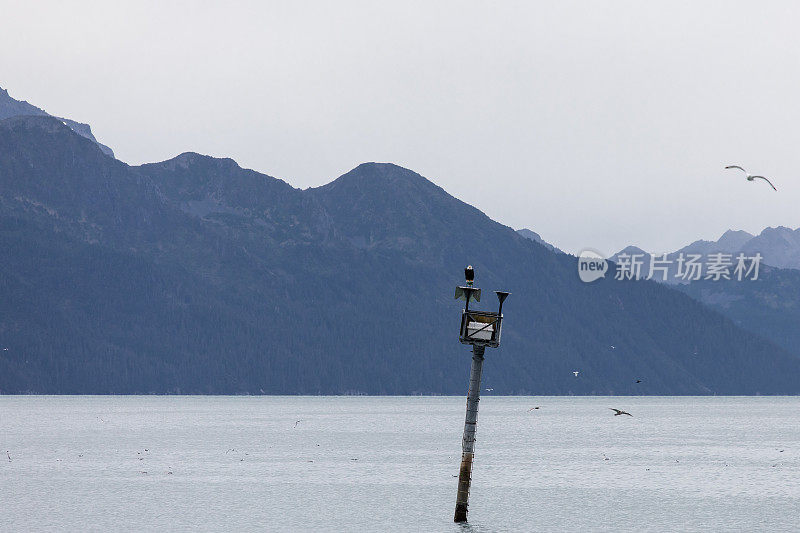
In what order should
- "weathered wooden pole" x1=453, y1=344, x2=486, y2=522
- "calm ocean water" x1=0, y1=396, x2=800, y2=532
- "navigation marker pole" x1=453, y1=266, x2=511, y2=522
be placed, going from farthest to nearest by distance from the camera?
"calm ocean water" x1=0, y1=396, x2=800, y2=532 < "weathered wooden pole" x1=453, y1=344, x2=486, y2=522 < "navigation marker pole" x1=453, y1=266, x2=511, y2=522

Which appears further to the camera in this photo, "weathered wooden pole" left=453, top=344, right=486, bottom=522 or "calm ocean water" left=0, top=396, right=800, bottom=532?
"calm ocean water" left=0, top=396, right=800, bottom=532

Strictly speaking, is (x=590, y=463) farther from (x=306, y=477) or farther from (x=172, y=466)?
(x=172, y=466)

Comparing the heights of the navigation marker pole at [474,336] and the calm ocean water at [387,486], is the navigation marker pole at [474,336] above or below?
above

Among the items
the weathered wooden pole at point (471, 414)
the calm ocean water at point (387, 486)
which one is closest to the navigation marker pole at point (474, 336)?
the weathered wooden pole at point (471, 414)

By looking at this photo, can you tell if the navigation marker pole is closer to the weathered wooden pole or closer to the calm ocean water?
the weathered wooden pole

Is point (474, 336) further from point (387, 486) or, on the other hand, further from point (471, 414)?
point (387, 486)

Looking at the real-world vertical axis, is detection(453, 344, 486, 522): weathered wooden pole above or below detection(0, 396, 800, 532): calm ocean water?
above

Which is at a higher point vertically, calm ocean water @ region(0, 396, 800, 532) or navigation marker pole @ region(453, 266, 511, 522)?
navigation marker pole @ region(453, 266, 511, 522)

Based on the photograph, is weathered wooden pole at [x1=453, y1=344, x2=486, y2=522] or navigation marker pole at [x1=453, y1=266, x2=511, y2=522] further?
weathered wooden pole at [x1=453, y1=344, x2=486, y2=522]

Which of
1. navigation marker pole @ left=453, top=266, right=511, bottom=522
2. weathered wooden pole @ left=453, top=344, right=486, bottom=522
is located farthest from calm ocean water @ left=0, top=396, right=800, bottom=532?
navigation marker pole @ left=453, top=266, right=511, bottom=522

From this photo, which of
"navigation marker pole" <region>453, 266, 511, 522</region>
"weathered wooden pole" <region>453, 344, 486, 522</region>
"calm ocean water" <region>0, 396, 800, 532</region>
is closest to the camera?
"navigation marker pole" <region>453, 266, 511, 522</region>

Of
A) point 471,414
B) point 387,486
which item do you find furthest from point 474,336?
point 387,486

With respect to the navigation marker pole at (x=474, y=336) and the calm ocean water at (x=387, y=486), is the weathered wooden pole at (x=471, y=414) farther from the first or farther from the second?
the calm ocean water at (x=387, y=486)

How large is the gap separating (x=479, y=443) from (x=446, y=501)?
279 feet
